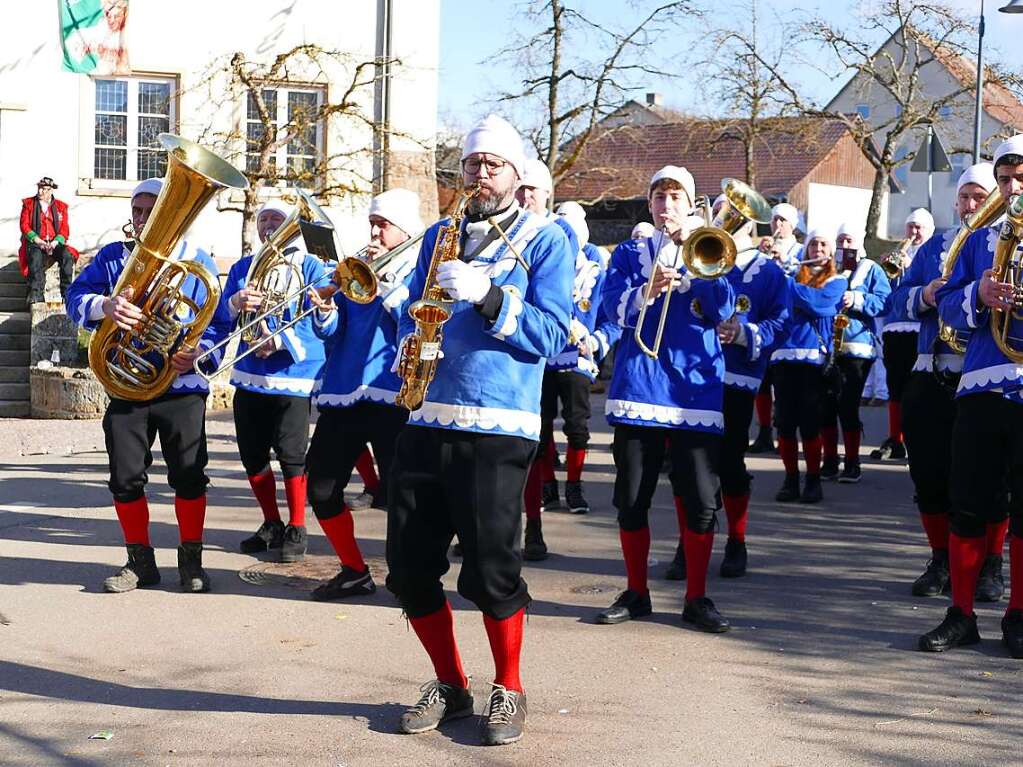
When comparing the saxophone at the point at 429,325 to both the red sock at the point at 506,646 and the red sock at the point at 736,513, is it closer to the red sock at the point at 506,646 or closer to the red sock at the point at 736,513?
the red sock at the point at 506,646

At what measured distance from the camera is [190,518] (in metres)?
6.91

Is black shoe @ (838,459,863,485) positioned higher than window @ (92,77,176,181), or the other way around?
window @ (92,77,176,181)

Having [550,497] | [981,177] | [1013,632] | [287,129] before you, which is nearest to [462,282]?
[1013,632]

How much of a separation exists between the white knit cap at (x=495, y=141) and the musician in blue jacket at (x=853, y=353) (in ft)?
19.7

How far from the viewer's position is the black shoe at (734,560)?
739 cm

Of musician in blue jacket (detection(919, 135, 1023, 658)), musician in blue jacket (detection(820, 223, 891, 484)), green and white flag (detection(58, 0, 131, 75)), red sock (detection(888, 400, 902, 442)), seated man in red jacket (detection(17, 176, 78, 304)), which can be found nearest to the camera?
musician in blue jacket (detection(919, 135, 1023, 658))

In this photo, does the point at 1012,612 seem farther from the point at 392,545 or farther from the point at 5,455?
the point at 5,455

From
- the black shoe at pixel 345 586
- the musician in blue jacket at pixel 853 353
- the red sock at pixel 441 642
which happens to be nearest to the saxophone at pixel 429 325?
the red sock at pixel 441 642

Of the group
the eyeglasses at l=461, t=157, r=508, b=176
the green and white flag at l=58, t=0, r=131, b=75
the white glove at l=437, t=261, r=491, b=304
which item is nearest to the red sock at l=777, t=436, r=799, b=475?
the eyeglasses at l=461, t=157, r=508, b=176

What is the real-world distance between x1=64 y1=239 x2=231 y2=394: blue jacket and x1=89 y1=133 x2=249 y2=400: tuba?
0.28 ft

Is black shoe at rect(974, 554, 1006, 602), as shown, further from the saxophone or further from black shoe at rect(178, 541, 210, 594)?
black shoe at rect(178, 541, 210, 594)

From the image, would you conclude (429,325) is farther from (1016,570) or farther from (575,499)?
(575,499)

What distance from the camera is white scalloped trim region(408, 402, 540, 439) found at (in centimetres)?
474

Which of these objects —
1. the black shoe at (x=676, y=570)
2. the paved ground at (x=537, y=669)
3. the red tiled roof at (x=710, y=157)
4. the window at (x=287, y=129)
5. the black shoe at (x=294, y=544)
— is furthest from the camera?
the red tiled roof at (x=710, y=157)
